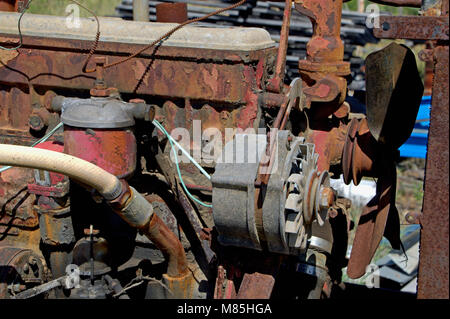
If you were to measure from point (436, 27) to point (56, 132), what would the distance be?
6.68 feet

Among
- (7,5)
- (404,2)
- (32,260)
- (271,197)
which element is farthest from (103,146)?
(404,2)

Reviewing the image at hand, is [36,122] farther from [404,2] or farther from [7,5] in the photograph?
[404,2]

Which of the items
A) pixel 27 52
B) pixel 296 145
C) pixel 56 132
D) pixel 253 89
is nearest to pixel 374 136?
pixel 296 145

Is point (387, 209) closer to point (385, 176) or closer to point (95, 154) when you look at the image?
point (385, 176)

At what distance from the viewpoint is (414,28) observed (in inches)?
81.6

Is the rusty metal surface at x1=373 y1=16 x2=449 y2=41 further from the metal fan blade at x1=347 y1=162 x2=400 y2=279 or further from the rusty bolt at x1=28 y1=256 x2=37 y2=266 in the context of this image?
the rusty bolt at x1=28 y1=256 x2=37 y2=266

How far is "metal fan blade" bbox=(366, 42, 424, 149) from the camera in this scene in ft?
8.56

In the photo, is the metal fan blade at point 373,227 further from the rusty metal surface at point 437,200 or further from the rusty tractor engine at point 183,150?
the rusty metal surface at point 437,200

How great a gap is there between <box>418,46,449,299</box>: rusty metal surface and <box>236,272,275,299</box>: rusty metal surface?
790mm

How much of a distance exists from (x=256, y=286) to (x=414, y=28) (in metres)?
1.38

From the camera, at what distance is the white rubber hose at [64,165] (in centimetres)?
228

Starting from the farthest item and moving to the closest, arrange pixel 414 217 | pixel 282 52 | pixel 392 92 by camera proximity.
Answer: pixel 282 52 → pixel 392 92 → pixel 414 217

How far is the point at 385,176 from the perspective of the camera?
9.50 ft

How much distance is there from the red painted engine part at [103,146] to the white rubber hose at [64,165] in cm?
14
